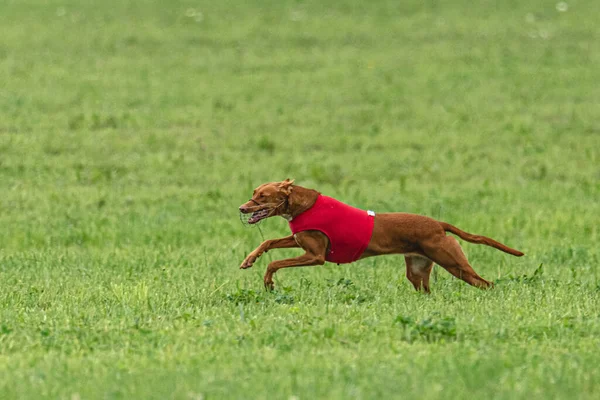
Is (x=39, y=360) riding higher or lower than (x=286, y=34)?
lower

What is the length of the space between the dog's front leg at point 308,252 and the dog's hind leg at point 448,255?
834 millimetres

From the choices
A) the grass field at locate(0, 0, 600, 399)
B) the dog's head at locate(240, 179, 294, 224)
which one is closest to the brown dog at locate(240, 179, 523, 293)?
the dog's head at locate(240, 179, 294, 224)

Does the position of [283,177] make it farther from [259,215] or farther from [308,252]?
[259,215]

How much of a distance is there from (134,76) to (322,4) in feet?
26.1

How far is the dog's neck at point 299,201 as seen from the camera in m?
8.23

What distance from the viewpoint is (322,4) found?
27.9m

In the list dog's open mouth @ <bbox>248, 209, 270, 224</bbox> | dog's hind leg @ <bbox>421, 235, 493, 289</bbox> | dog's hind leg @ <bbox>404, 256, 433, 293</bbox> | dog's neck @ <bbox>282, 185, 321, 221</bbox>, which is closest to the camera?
dog's open mouth @ <bbox>248, 209, 270, 224</bbox>

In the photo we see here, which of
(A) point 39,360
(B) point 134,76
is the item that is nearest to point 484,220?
(A) point 39,360

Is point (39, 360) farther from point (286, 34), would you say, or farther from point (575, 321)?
point (286, 34)

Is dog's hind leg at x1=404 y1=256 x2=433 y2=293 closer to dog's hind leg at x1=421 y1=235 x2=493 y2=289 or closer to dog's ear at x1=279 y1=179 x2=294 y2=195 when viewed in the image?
dog's hind leg at x1=421 y1=235 x2=493 y2=289

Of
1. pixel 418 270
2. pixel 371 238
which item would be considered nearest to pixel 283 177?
pixel 418 270

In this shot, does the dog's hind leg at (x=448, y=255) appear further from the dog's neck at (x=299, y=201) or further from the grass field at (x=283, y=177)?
the dog's neck at (x=299, y=201)

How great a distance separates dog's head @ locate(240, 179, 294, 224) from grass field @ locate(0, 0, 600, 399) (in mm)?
628

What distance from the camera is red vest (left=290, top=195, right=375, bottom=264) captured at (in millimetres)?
8281
